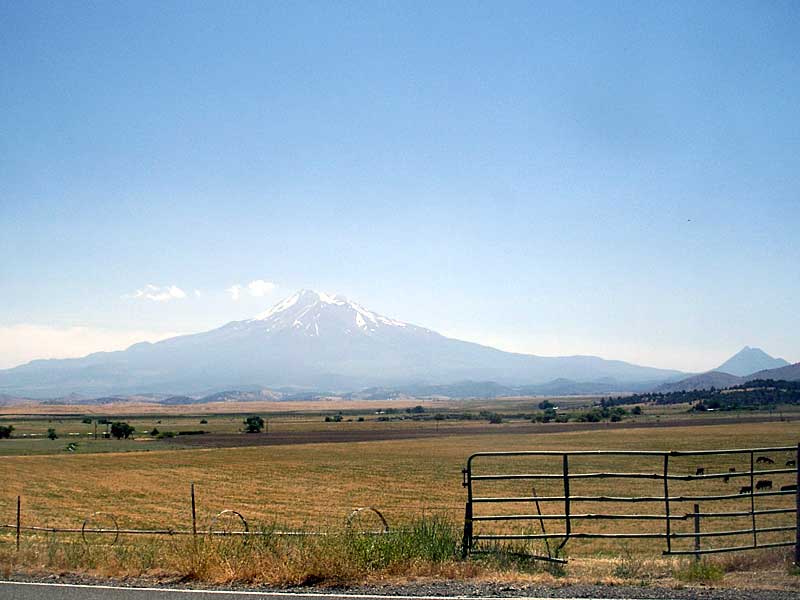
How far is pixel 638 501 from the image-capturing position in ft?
37.1

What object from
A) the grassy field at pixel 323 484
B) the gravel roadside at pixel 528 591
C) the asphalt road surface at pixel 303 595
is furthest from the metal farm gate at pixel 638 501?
the asphalt road surface at pixel 303 595

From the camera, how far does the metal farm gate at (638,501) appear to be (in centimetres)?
1104

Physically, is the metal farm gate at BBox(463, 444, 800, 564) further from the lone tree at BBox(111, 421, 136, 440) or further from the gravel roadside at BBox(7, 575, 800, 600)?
the lone tree at BBox(111, 421, 136, 440)

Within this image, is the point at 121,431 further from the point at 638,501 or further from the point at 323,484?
the point at 638,501

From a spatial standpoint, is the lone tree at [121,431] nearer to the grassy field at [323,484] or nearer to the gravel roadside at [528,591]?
the grassy field at [323,484]

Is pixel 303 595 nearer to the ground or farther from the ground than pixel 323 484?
farther from the ground

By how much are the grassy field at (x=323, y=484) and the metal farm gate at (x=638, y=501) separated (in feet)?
0.86

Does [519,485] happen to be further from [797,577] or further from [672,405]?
[672,405]

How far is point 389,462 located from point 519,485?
740 inches

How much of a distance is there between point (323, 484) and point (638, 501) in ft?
106

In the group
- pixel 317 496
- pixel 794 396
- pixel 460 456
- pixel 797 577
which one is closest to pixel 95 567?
pixel 797 577

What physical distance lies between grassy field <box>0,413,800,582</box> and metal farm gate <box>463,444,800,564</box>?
262 mm

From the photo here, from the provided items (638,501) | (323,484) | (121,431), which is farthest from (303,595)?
(121,431)

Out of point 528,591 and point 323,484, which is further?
point 323,484
